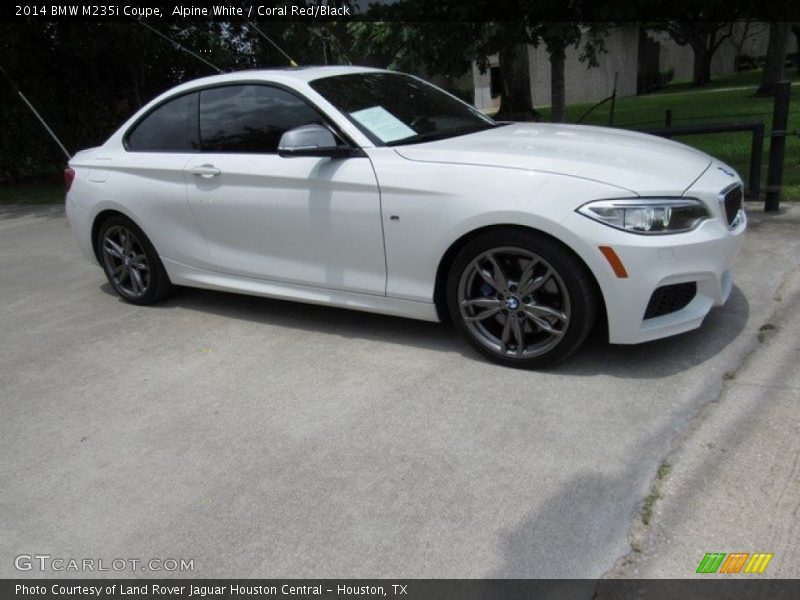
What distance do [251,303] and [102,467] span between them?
7.49 ft

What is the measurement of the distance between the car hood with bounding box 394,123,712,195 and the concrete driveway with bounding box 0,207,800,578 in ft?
3.20

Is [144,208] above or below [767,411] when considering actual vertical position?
above

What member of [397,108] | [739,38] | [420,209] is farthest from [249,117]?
[739,38]

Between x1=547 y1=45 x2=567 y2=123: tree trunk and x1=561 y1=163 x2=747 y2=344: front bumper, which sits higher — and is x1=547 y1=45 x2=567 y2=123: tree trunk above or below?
above

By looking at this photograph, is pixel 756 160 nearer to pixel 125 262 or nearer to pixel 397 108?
pixel 397 108

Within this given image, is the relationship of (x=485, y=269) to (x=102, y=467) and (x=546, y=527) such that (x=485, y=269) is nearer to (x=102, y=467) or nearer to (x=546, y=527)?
(x=546, y=527)

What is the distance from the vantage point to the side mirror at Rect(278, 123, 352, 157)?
13.0 feet

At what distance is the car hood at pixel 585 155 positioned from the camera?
3.54 metres

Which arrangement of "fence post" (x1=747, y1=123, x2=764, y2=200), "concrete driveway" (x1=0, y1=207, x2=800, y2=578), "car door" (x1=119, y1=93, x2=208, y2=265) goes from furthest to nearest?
"fence post" (x1=747, y1=123, x2=764, y2=200)
"car door" (x1=119, y1=93, x2=208, y2=265)
"concrete driveway" (x1=0, y1=207, x2=800, y2=578)

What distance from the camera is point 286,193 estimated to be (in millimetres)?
4320

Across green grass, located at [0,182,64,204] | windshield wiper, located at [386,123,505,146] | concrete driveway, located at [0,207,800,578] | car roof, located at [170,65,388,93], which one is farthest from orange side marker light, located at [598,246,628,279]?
green grass, located at [0,182,64,204]

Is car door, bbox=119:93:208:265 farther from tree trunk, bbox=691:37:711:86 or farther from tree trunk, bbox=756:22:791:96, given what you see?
tree trunk, bbox=691:37:711:86

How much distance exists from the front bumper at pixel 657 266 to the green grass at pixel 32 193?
1108 cm
